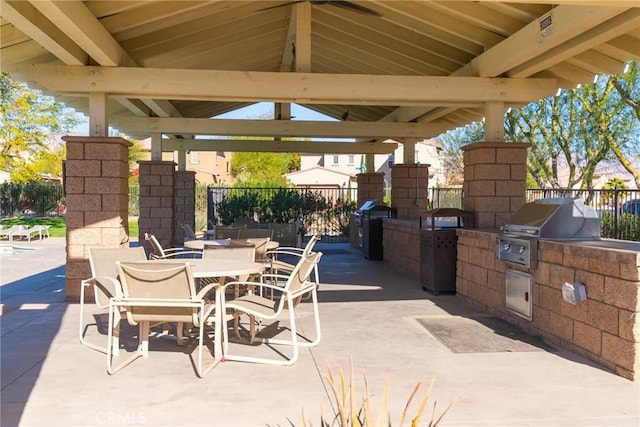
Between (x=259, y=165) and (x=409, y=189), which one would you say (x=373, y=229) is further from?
(x=259, y=165)

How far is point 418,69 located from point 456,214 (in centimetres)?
304

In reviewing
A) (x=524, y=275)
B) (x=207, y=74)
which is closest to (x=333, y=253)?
(x=207, y=74)

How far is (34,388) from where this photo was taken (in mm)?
3627

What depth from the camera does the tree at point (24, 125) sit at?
21.3 meters

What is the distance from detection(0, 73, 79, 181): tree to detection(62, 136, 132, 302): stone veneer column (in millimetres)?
16844

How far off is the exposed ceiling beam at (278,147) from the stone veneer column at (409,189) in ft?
6.68

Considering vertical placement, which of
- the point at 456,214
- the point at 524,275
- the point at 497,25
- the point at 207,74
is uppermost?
the point at 497,25

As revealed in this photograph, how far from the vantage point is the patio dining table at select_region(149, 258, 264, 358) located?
164 inches

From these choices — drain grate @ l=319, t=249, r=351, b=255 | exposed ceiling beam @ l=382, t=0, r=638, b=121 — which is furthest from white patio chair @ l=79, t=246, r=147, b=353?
drain grate @ l=319, t=249, r=351, b=255

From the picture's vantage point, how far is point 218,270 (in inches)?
178

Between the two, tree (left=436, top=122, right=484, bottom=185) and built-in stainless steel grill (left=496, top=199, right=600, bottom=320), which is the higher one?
tree (left=436, top=122, right=484, bottom=185)

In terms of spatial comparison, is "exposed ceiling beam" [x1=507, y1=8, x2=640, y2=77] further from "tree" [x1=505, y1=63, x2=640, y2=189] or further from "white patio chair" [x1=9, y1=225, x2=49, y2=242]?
"white patio chair" [x1=9, y1=225, x2=49, y2=242]

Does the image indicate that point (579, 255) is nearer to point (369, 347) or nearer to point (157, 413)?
point (369, 347)

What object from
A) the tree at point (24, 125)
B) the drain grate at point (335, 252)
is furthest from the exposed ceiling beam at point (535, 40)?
the tree at point (24, 125)
